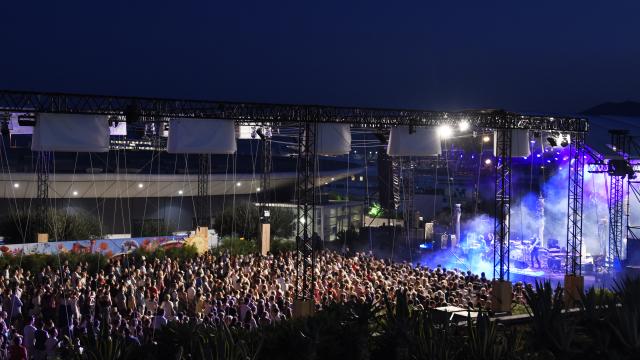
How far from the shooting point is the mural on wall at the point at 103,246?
20312 millimetres

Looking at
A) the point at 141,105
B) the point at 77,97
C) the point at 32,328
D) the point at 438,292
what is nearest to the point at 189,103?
the point at 141,105

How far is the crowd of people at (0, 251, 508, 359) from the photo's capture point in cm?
1123

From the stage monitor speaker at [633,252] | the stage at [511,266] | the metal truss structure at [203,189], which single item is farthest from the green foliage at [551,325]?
the metal truss structure at [203,189]

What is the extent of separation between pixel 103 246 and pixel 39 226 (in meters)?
5.90

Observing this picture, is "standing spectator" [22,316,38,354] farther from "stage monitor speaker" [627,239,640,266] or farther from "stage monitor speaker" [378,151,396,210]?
"stage monitor speaker" [378,151,396,210]

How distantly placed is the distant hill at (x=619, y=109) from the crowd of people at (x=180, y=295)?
1157 inches

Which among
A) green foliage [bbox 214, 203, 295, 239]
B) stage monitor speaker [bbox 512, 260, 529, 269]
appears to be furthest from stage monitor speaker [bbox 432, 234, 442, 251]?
green foliage [bbox 214, 203, 295, 239]

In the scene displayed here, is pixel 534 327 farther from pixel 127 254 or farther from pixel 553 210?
pixel 553 210

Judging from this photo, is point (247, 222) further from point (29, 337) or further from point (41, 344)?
point (41, 344)

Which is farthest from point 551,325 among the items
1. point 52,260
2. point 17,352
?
point 52,260

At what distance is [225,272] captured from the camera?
18703 millimetres

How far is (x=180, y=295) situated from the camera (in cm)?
1480

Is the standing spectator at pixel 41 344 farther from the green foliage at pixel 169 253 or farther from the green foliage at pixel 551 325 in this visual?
the green foliage at pixel 169 253

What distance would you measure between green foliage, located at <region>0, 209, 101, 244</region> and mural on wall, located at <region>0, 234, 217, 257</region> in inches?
188
